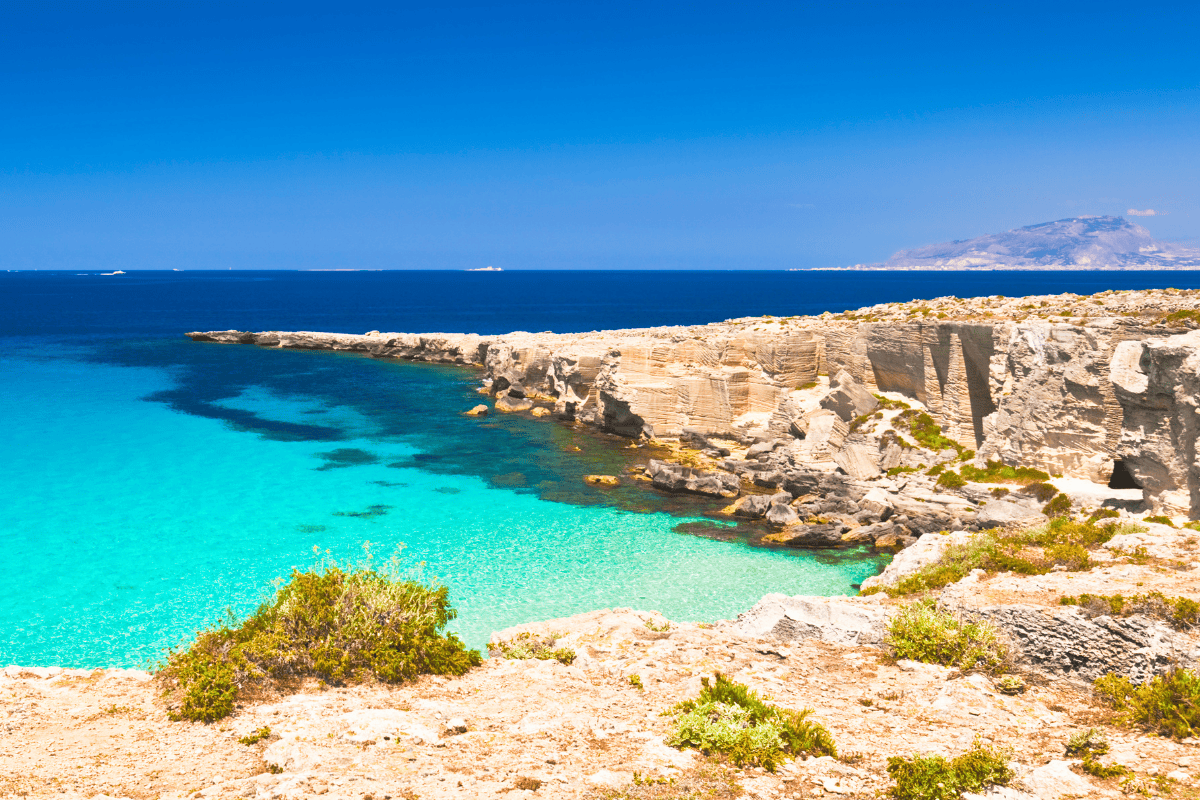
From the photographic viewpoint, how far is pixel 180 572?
21625 millimetres

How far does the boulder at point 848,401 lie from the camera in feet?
103

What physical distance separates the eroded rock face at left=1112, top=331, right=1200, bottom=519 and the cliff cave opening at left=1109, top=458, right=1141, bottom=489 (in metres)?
2.42

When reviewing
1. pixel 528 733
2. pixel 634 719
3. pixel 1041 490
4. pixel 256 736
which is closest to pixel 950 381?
pixel 1041 490

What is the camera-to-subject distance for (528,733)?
8609 mm

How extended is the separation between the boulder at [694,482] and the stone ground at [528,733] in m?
17.0

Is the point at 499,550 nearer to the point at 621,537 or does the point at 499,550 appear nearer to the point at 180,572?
the point at 621,537

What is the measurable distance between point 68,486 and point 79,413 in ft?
57.5

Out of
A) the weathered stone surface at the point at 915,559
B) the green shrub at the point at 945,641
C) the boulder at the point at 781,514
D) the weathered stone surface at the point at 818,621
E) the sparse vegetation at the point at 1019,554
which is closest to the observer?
the green shrub at the point at 945,641

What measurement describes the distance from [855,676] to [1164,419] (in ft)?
50.3

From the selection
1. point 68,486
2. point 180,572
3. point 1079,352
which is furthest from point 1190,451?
point 68,486

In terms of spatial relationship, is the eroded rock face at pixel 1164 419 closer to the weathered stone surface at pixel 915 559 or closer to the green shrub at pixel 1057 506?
the green shrub at pixel 1057 506

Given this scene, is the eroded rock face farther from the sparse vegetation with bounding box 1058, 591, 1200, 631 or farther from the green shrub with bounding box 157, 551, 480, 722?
the green shrub with bounding box 157, 551, 480, 722

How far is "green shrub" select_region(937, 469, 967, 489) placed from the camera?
25297 mm

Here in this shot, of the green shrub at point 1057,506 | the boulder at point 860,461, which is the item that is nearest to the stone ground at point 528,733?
the green shrub at point 1057,506
